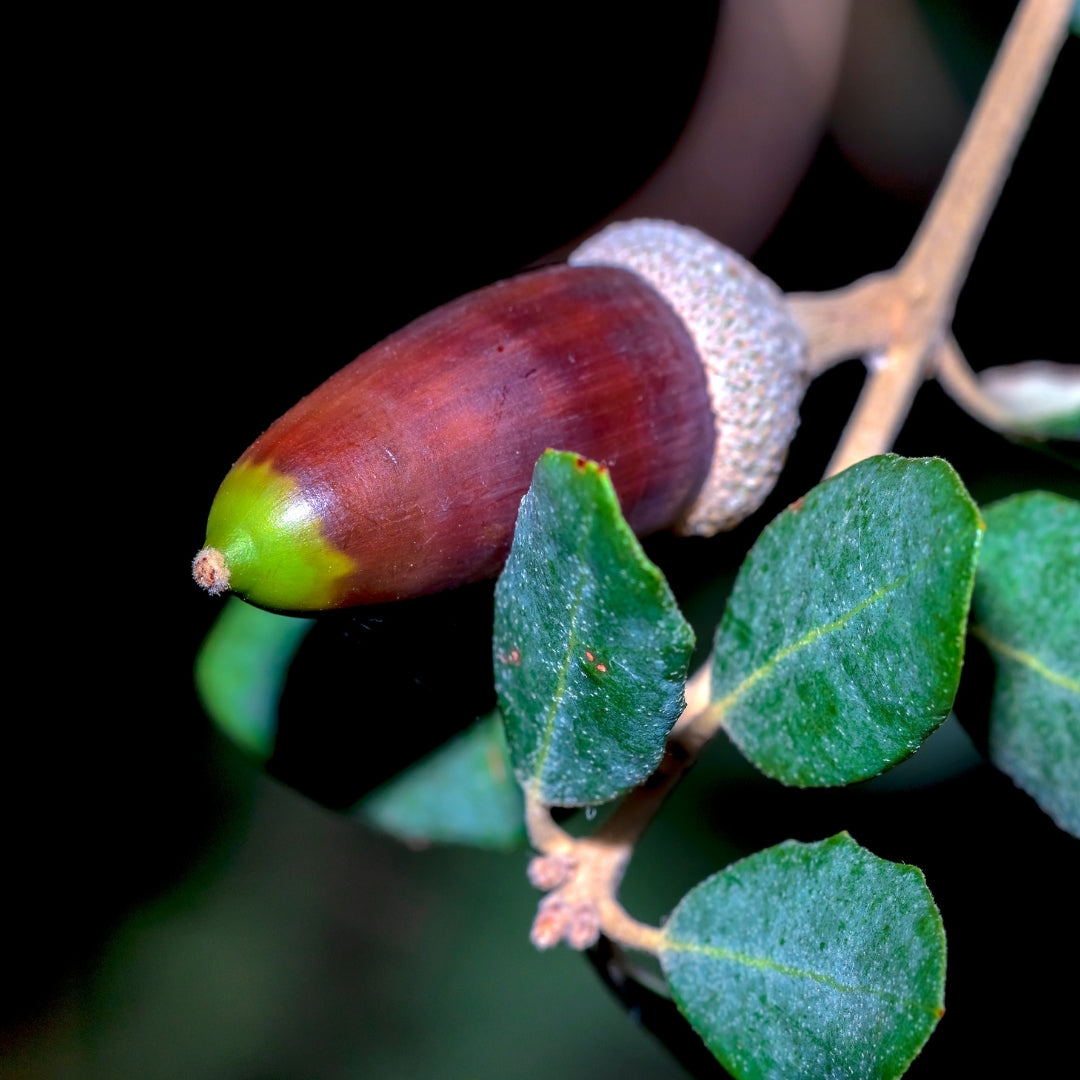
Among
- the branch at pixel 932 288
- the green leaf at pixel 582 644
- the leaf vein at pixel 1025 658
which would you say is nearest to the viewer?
the green leaf at pixel 582 644

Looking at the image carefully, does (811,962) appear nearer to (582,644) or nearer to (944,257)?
(582,644)

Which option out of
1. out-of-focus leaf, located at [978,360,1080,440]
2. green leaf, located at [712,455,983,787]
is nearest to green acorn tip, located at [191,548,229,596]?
green leaf, located at [712,455,983,787]

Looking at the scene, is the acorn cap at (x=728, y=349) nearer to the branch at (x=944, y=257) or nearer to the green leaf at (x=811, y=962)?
the branch at (x=944, y=257)

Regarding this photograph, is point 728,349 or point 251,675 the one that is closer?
point 728,349

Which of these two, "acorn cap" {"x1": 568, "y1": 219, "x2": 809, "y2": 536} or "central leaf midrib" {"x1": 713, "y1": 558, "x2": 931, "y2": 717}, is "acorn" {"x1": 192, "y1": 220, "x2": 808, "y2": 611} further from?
"central leaf midrib" {"x1": 713, "y1": 558, "x2": 931, "y2": 717}

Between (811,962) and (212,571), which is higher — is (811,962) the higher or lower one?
the lower one

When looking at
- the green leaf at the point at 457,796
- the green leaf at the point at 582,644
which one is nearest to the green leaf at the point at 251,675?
the green leaf at the point at 457,796

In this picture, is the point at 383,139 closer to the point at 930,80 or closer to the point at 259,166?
the point at 259,166

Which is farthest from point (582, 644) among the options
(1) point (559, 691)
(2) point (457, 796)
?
(2) point (457, 796)
